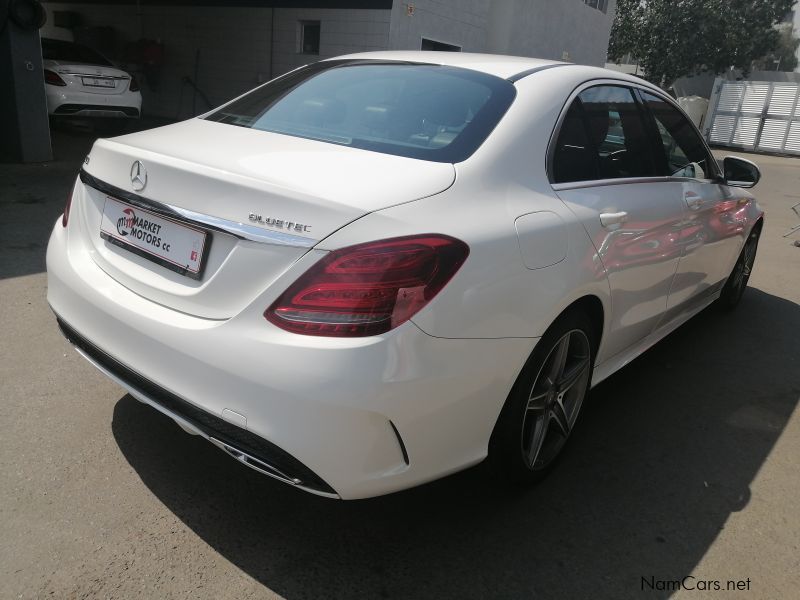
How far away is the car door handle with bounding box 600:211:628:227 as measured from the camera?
2.54 metres

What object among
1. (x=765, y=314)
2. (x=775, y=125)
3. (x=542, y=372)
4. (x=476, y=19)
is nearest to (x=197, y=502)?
(x=542, y=372)

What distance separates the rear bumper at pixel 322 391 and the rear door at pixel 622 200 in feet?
2.35

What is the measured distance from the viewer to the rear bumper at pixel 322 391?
68.6 inches

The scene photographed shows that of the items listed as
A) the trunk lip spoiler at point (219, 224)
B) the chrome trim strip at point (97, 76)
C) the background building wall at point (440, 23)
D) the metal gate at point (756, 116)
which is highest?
the background building wall at point (440, 23)

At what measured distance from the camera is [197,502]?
2385mm

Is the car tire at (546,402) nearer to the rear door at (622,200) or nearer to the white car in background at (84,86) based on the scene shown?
the rear door at (622,200)

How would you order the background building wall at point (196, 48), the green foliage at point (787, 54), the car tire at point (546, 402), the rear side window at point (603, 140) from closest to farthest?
the car tire at point (546, 402) < the rear side window at point (603, 140) < the background building wall at point (196, 48) < the green foliage at point (787, 54)

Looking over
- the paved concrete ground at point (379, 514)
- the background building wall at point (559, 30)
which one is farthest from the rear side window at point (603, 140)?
the background building wall at point (559, 30)

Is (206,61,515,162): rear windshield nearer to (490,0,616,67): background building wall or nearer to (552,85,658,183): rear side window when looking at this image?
(552,85,658,183): rear side window

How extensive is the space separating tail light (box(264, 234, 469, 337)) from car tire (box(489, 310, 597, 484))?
0.64m

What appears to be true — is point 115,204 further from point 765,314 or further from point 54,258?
point 765,314

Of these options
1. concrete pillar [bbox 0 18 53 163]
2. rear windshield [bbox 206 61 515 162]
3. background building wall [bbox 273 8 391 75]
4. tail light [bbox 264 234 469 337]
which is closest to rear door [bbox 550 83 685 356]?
rear windshield [bbox 206 61 515 162]

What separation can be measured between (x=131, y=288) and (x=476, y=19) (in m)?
14.8

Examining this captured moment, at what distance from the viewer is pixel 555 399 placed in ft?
8.52
